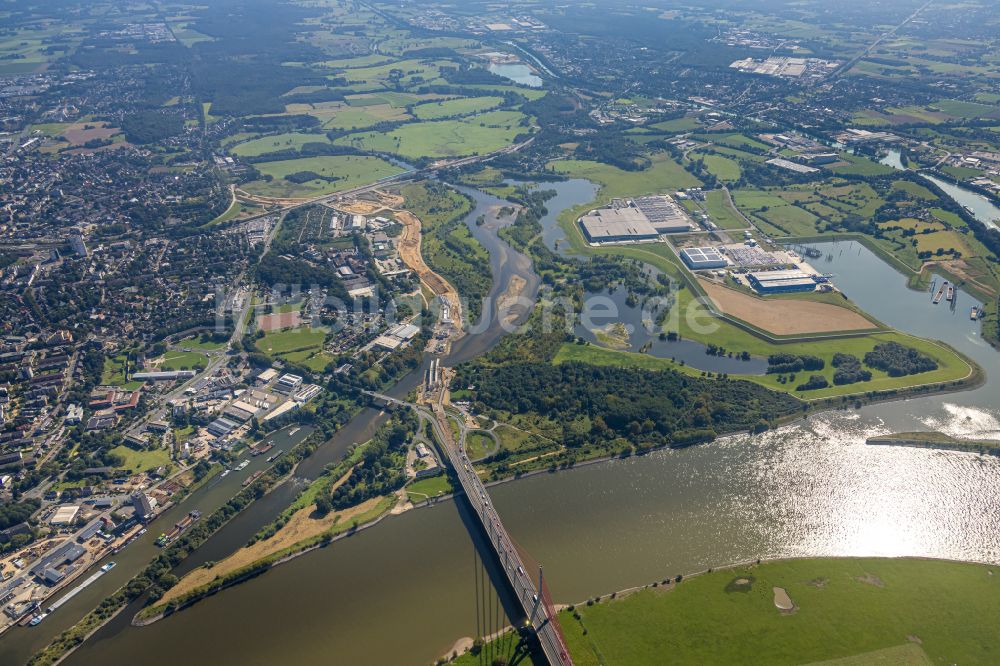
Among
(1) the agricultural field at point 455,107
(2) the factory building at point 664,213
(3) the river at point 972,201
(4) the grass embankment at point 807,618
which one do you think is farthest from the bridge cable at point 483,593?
(1) the agricultural field at point 455,107

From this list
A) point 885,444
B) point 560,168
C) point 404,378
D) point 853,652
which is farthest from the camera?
point 560,168

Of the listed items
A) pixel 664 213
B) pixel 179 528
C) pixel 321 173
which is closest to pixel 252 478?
pixel 179 528

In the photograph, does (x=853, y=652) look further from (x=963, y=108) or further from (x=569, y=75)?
(x=569, y=75)

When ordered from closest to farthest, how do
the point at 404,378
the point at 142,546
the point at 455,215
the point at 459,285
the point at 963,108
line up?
the point at 142,546 < the point at 404,378 < the point at 459,285 < the point at 455,215 < the point at 963,108

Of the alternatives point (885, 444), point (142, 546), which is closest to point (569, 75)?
point (885, 444)

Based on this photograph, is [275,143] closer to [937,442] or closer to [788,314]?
[788,314]
